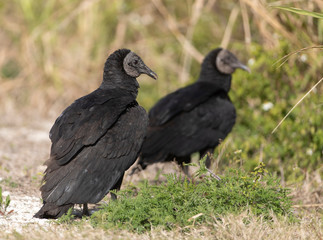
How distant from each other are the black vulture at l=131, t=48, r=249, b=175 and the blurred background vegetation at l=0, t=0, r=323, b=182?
26.2 inches

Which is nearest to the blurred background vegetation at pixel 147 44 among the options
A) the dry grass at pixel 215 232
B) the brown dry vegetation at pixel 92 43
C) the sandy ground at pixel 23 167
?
the brown dry vegetation at pixel 92 43

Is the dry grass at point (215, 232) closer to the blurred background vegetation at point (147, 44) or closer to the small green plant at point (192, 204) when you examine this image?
the small green plant at point (192, 204)

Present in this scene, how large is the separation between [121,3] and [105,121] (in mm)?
4273

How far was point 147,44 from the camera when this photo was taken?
761 cm

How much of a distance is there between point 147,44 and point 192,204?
4.65 metres

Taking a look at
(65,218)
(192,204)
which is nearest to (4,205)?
(65,218)

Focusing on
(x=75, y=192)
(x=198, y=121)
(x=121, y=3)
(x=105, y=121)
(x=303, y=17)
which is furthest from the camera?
(x=121, y=3)

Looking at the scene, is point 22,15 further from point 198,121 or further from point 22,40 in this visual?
point 198,121

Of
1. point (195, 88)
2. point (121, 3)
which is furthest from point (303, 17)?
point (121, 3)

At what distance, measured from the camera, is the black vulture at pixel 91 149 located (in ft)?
10.6

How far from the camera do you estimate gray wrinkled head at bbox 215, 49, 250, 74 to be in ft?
17.7

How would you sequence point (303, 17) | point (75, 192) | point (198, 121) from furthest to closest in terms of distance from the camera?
point (303, 17), point (198, 121), point (75, 192)

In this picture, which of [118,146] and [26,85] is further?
[26,85]

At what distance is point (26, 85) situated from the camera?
759cm
